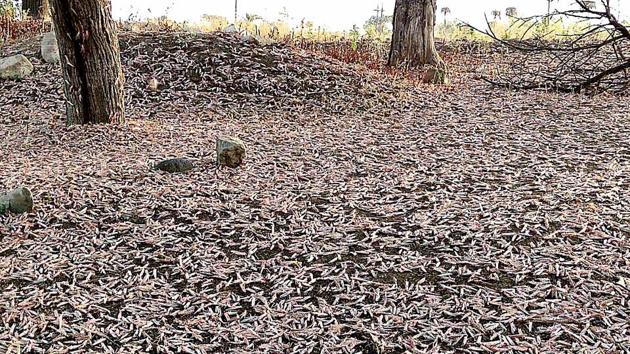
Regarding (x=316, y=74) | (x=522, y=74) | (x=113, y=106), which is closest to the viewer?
(x=113, y=106)

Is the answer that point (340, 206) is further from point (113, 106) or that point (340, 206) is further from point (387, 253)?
point (113, 106)

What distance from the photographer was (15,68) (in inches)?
271

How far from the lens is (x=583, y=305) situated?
7.89 ft

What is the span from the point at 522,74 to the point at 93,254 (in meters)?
6.70

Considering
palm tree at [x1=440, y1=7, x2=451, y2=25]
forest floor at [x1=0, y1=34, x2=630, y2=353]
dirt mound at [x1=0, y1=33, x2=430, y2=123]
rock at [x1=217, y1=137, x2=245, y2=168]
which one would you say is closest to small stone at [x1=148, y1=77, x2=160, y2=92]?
dirt mound at [x1=0, y1=33, x2=430, y2=123]

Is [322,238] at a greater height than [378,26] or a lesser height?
lesser

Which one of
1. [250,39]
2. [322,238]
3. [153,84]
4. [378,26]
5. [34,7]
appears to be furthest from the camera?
[378,26]

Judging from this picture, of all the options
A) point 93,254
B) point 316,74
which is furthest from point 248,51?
point 93,254

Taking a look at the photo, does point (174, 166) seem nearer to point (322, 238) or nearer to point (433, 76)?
point (322, 238)

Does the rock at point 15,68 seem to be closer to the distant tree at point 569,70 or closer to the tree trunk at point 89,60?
the tree trunk at point 89,60

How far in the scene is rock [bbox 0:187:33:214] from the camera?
10.6 ft

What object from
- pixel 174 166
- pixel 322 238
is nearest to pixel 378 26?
pixel 174 166

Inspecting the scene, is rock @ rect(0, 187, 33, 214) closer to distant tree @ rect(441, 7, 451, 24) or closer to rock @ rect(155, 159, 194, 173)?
rock @ rect(155, 159, 194, 173)

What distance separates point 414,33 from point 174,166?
499 centimetres
